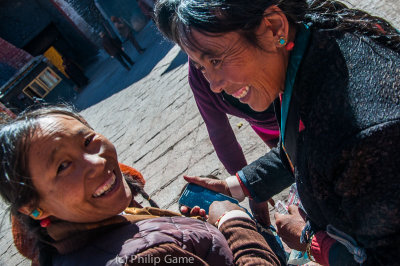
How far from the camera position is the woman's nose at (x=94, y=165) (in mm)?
1263

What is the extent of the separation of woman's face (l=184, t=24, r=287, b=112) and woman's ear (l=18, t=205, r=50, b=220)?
0.91 metres

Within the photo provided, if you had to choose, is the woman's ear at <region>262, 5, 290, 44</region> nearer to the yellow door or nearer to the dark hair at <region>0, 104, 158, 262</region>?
the dark hair at <region>0, 104, 158, 262</region>

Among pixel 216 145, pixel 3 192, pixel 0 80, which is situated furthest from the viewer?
pixel 0 80

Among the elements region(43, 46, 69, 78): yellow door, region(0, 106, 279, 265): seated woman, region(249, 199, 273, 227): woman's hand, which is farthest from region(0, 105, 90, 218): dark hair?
region(43, 46, 69, 78): yellow door

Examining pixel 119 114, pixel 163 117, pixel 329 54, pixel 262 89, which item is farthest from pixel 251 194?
pixel 119 114

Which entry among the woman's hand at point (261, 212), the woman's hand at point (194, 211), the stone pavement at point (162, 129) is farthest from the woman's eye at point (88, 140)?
the stone pavement at point (162, 129)

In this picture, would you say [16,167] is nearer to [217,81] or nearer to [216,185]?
[217,81]

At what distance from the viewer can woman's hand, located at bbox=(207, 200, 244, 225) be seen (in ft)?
4.95

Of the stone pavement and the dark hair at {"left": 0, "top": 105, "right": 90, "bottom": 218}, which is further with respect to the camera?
the stone pavement

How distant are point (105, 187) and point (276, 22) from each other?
3.24ft

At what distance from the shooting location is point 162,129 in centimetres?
462

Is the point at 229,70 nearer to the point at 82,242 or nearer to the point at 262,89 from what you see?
the point at 262,89

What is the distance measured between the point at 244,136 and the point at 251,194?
5.05 feet

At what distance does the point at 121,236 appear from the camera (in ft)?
3.77
